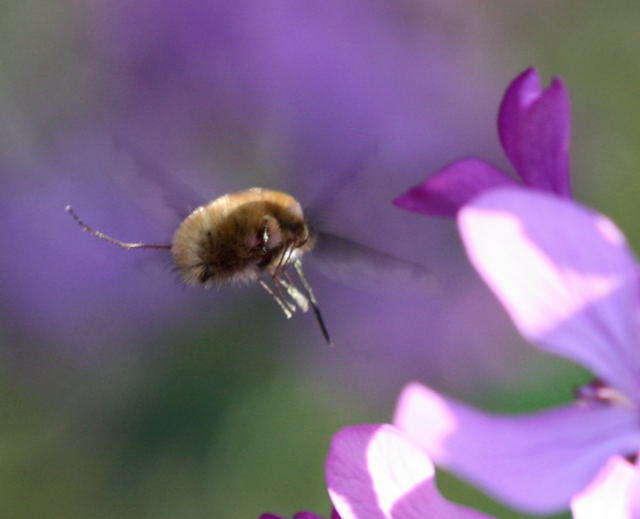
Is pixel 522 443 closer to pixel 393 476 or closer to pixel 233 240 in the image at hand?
pixel 393 476

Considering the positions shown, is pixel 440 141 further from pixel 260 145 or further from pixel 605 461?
pixel 605 461

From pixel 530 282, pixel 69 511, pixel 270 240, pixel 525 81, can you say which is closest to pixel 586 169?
pixel 69 511

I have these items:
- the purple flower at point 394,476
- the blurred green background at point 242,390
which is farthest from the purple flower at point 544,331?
the blurred green background at point 242,390

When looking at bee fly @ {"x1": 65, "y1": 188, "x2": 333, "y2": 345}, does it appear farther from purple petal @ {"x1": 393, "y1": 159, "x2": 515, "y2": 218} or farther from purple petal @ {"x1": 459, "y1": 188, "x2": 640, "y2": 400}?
purple petal @ {"x1": 459, "y1": 188, "x2": 640, "y2": 400}

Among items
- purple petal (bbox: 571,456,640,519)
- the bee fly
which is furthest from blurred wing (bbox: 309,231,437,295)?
purple petal (bbox: 571,456,640,519)

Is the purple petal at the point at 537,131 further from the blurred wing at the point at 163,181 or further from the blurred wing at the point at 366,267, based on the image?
the blurred wing at the point at 163,181

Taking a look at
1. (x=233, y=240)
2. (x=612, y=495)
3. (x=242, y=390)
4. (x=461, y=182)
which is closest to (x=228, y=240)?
(x=233, y=240)
